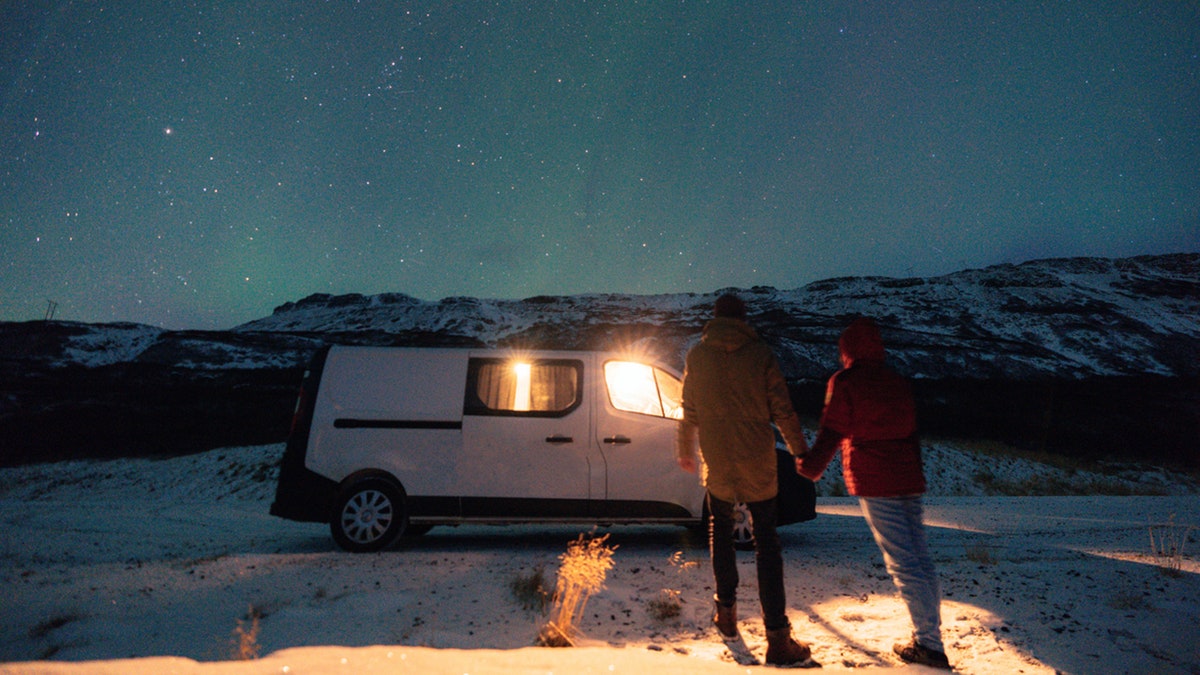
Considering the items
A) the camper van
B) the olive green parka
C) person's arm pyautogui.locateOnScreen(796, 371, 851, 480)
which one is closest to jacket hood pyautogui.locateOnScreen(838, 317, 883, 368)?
person's arm pyautogui.locateOnScreen(796, 371, 851, 480)

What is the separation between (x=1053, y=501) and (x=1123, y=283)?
4698 cm

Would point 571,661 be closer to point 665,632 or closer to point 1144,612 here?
point 665,632

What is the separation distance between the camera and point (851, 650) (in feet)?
10.4

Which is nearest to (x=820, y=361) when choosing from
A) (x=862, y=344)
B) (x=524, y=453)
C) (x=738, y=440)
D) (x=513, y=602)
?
(x=524, y=453)

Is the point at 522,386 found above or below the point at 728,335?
below

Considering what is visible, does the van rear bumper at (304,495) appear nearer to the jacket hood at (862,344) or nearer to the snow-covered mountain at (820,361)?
the jacket hood at (862,344)

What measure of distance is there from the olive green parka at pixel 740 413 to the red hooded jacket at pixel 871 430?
0.59 feet

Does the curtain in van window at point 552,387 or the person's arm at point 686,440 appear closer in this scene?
the person's arm at point 686,440

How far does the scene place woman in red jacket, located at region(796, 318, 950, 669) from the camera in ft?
9.16

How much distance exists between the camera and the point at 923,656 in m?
2.76

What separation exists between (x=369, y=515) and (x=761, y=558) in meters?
4.17

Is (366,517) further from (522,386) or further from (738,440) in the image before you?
(738,440)

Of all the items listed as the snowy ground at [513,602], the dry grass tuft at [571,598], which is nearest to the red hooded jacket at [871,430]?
the snowy ground at [513,602]

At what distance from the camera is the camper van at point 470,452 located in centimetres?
566
